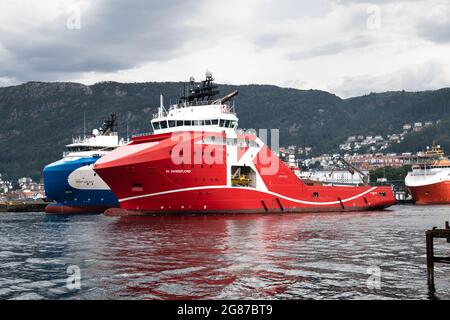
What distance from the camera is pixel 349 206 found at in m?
62.1

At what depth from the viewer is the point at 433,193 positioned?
289ft

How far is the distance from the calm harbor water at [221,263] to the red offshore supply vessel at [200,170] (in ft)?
32.1

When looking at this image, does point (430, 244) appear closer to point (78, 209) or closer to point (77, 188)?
point (77, 188)

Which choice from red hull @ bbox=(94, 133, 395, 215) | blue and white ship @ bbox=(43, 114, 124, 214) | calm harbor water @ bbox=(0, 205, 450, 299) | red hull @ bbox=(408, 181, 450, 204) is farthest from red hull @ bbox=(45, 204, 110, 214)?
red hull @ bbox=(408, 181, 450, 204)

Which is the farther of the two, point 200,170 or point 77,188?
point 77,188

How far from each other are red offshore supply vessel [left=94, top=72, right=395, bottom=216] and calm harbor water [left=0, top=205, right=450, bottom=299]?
9.77 meters

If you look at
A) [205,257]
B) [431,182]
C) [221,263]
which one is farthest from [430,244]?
[431,182]

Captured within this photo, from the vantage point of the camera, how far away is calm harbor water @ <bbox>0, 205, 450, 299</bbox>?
674 inches

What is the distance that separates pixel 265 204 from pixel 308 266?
31116 millimetres

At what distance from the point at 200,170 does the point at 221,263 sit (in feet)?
83.3

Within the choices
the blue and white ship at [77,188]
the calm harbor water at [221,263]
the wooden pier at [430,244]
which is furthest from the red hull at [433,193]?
the wooden pier at [430,244]

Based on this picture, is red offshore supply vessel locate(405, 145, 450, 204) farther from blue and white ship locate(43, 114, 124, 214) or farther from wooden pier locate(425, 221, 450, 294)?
wooden pier locate(425, 221, 450, 294)

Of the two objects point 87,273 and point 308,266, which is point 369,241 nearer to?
point 308,266
